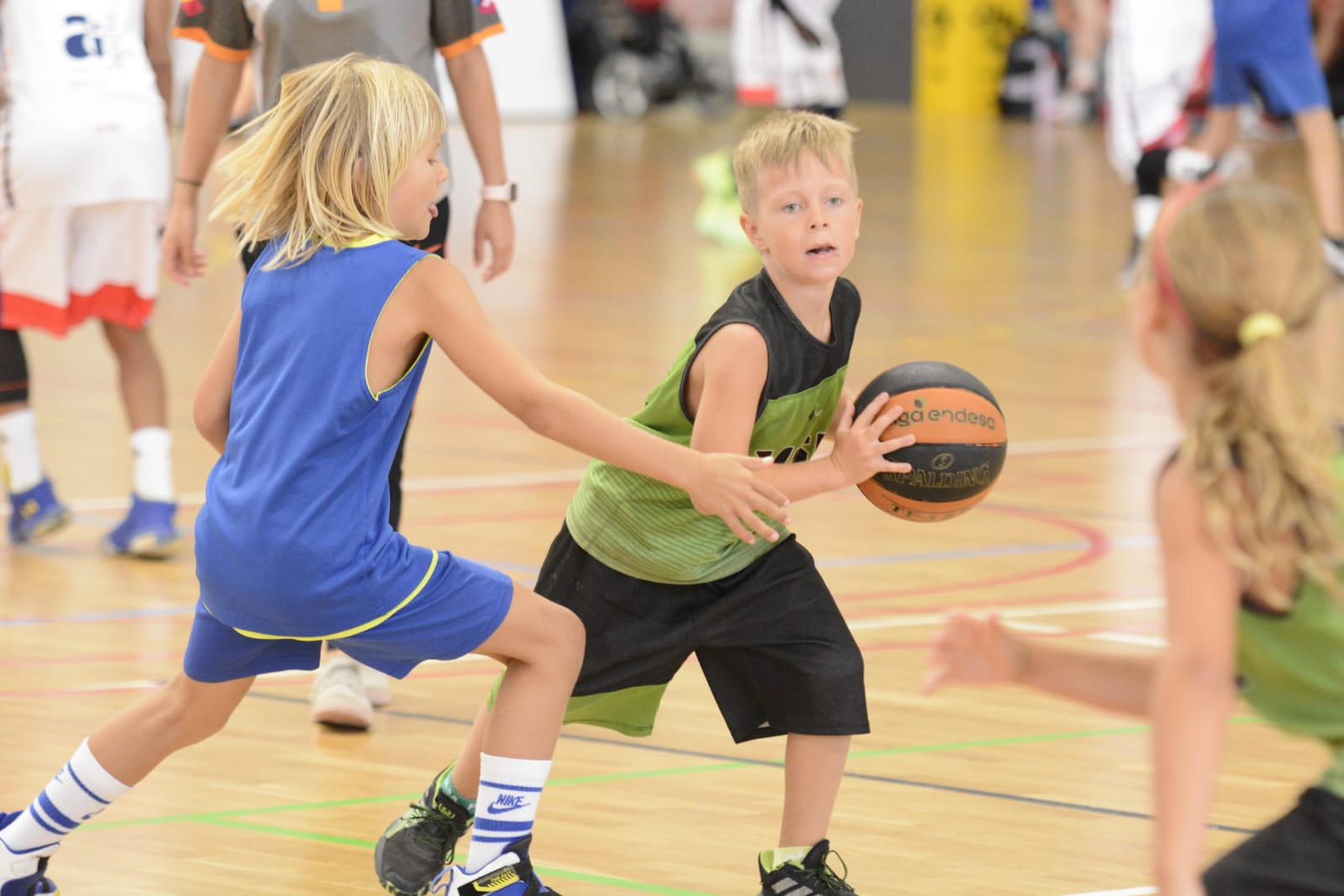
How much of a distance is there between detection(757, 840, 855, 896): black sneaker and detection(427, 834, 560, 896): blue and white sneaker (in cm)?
36

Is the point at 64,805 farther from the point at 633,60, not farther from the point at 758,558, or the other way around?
the point at 633,60

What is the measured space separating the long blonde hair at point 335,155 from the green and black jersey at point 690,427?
20.3 inches

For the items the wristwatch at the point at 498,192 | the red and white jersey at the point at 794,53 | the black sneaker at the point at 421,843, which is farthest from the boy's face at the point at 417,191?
the red and white jersey at the point at 794,53

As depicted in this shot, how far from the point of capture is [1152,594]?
15.5 feet

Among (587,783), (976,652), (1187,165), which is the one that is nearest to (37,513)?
(587,783)

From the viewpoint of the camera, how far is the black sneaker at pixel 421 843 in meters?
3.01

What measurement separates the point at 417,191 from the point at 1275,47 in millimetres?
6766

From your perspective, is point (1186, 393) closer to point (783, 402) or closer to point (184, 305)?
Answer: point (783, 402)

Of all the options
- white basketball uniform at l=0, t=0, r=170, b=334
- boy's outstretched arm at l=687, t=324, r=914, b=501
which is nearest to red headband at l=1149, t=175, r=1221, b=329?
boy's outstretched arm at l=687, t=324, r=914, b=501

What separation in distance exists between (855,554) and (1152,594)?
763mm

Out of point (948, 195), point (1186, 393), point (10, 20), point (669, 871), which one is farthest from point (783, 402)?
point (948, 195)

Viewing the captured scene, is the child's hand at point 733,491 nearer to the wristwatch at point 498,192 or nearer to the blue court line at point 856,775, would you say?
the blue court line at point 856,775

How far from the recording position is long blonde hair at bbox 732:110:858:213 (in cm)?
309

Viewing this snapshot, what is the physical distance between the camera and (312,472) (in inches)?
106
